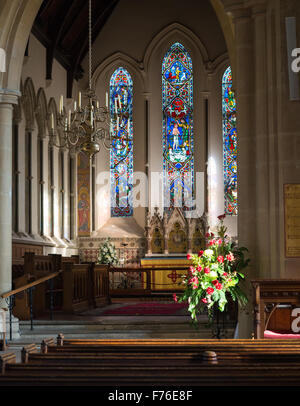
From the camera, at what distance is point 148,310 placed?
11.7 metres

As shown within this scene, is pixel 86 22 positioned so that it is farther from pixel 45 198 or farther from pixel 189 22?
pixel 45 198

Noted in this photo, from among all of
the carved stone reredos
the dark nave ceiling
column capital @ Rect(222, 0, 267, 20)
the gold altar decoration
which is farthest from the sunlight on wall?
the gold altar decoration

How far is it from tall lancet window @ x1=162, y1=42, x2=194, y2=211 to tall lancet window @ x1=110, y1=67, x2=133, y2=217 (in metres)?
0.89

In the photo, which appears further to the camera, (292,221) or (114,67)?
(114,67)

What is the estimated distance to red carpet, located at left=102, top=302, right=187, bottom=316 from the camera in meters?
10.9

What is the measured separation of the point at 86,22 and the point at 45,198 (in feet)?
14.8

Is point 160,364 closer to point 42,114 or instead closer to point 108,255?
point 42,114

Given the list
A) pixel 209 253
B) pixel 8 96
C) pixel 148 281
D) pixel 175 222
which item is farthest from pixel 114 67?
pixel 209 253

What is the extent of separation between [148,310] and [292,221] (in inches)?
204

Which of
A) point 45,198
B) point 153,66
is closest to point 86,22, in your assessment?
point 153,66

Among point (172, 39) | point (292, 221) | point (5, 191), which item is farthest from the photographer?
point (172, 39)

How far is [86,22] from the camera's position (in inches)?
688

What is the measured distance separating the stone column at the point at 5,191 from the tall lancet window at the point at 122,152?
830cm

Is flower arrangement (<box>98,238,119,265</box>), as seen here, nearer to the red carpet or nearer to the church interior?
the church interior
